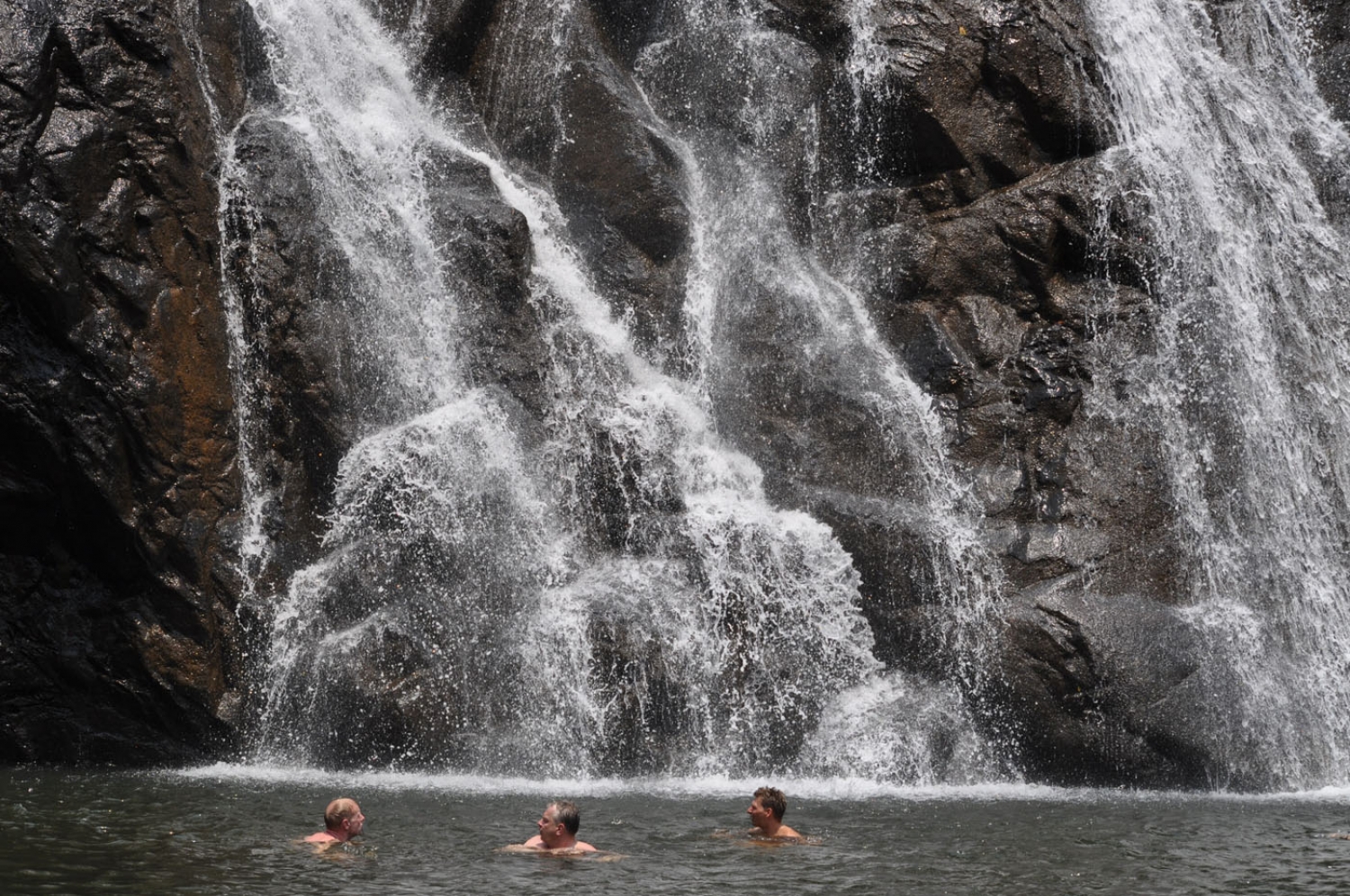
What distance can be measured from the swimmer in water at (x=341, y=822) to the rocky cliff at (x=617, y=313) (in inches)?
149

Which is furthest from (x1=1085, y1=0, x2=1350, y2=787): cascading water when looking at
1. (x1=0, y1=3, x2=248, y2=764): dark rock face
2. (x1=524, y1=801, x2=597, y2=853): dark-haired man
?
(x1=0, y1=3, x2=248, y2=764): dark rock face

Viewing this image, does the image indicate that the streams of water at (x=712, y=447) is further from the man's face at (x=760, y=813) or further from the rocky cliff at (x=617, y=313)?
the man's face at (x=760, y=813)

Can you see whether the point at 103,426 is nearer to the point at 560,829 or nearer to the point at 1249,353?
the point at 560,829

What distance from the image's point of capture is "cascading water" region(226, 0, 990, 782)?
12.7 meters

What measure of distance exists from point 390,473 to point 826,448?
15.2 ft

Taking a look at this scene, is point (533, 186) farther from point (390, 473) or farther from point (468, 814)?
point (468, 814)

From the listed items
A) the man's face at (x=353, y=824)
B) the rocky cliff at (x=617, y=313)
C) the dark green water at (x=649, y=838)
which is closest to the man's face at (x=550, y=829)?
the dark green water at (x=649, y=838)

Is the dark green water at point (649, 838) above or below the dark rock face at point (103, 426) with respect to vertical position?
below

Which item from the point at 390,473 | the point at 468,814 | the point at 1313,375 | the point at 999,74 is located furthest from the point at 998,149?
the point at 468,814

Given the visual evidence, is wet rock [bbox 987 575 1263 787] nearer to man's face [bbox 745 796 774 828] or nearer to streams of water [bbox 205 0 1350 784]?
streams of water [bbox 205 0 1350 784]

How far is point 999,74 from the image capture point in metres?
16.9

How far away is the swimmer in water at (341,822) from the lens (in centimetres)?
867

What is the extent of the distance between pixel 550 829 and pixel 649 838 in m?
1.06

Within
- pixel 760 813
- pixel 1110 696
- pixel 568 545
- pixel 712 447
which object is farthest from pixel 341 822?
pixel 712 447
